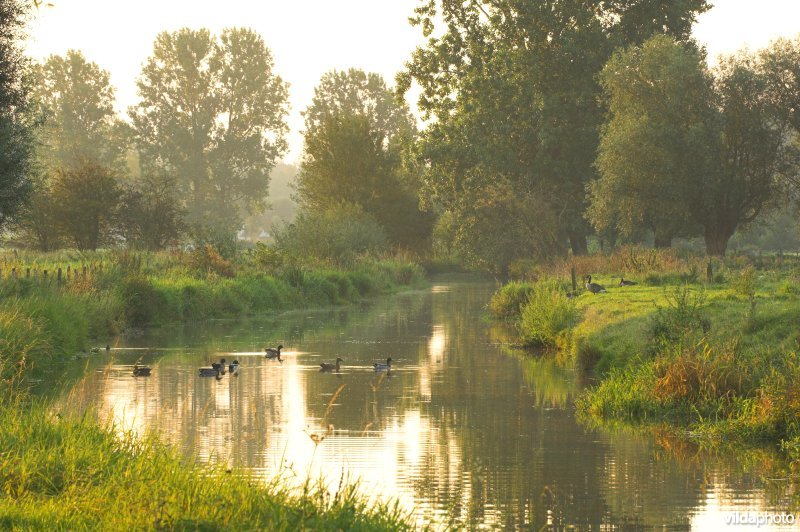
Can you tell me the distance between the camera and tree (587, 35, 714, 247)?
61625mm

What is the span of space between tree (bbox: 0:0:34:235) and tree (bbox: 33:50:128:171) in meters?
110

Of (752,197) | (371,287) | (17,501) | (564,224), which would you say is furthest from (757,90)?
(17,501)

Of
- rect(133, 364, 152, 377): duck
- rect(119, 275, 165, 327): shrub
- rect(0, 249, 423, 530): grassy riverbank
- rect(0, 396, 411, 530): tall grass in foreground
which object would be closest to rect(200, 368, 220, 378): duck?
rect(133, 364, 152, 377): duck

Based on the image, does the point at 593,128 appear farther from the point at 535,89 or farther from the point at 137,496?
the point at 137,496

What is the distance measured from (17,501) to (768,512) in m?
8.29

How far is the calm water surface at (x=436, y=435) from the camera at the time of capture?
46.8ft

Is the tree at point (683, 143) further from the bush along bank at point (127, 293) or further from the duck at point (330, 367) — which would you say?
the duck at point (330, 367)

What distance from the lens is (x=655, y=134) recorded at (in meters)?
61.2

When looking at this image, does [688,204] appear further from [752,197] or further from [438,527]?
[438,527]

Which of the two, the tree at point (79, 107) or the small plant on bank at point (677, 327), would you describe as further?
the tree at point (79, 107)

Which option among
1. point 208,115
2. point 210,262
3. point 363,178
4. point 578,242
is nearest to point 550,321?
point 210,262

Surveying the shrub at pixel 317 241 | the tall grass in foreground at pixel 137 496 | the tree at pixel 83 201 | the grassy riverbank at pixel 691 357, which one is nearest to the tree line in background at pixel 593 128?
the shrub at pixel 317 241

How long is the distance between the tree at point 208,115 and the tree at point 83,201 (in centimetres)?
7819

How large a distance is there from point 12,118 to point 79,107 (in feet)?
382
